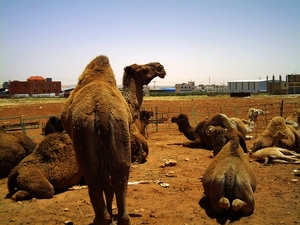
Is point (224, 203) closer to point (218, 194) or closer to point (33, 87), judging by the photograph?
point (218, 194)

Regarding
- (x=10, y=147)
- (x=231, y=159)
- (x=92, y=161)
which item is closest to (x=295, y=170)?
(x=231, y=159)

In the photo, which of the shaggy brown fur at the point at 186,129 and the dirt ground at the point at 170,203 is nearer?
the dirt ground at the point at 170,203

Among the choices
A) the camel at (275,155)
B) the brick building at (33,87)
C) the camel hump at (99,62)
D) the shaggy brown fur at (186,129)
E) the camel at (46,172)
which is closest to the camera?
the camel hump at (99,62)

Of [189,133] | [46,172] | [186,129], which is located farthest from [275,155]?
[46,172]

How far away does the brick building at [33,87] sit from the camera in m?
94.8

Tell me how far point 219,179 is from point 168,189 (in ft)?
6.47

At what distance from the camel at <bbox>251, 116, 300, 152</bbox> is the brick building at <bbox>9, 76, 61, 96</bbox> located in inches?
3601

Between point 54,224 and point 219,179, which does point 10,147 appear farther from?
point 219,179

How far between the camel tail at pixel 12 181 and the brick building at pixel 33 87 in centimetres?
9249

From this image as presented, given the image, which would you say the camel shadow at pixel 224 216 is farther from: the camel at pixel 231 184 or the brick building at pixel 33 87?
the brick building at pixel 33 87

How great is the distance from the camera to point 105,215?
4488 mm

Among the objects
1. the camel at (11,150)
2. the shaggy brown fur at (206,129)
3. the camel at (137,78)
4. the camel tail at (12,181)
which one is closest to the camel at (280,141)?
the shaggy brown fur at (206,129)

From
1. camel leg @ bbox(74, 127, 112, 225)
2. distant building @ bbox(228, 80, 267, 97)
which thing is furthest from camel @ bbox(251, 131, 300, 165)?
distant building @ bbox(228, 80, 267, 97)

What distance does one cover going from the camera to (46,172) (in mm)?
7711
